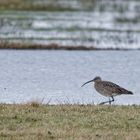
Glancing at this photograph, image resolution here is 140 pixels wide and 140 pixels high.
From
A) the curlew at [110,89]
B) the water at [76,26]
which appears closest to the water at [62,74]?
the curlew at [110,89]

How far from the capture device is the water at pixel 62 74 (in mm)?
16406

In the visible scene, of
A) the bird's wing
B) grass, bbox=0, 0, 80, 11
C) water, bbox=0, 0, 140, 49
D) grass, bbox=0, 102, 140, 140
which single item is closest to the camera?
grass, bbox=0, 102, 140, 140

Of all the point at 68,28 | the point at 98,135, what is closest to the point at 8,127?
the point at 98,135

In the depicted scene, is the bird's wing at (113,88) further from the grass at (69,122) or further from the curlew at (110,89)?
the grass at (69,122)

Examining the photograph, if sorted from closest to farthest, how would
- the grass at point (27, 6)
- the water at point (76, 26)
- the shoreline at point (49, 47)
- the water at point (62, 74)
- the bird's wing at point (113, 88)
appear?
the bird's wing at point (113, 88) < the water at point (62, 74) < the shoreline at point (49, 47) < the water at point (76, 26) < the grass at point (27, 6)

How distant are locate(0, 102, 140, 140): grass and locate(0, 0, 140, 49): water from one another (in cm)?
1491

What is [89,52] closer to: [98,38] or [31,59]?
[31,59]

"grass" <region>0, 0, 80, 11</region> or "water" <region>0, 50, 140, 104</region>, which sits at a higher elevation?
"water" <region>0, 50, 140, 104</region>

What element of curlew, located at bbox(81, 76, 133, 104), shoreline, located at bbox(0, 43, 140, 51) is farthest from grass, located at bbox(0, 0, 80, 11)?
curlew, located at bbox(81, 76, 133, 104)

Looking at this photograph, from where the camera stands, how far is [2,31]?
1264 inches

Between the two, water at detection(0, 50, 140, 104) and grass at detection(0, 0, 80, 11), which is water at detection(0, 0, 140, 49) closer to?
grass at detection(0, 0, 80, 11)

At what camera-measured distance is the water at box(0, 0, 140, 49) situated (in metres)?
29.5

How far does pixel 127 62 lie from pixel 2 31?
9.53 m

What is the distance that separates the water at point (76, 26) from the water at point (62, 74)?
→ 316 cm
